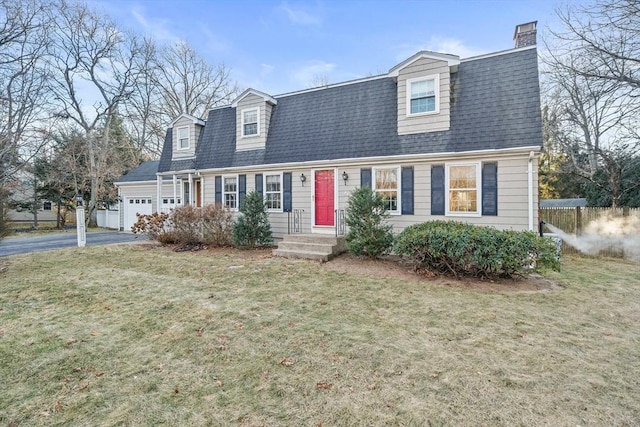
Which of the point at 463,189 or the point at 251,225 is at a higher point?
the point at 463,189

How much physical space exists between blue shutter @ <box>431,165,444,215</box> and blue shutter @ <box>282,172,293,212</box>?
4.70m

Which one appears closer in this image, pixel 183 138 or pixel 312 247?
pixel 312 247

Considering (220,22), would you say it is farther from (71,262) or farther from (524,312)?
(524,312)

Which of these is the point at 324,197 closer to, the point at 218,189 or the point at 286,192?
the point at 286,192

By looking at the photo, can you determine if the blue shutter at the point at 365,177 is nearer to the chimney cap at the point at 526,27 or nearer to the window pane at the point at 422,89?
the window pane at the point at 422,89

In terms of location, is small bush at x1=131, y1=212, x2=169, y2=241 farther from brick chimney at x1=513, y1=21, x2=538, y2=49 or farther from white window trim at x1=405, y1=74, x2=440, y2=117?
brick chimney at x1=513, y1=21, x2=538, y2=49

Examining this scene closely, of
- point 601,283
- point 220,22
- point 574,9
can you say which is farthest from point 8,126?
point 574,9

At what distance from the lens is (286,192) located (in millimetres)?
10828

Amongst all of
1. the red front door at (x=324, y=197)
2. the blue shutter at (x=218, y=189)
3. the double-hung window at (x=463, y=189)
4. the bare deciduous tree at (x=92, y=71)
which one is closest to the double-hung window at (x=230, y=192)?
the blue shutter at (x=218, y=189)

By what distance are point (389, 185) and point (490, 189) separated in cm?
268

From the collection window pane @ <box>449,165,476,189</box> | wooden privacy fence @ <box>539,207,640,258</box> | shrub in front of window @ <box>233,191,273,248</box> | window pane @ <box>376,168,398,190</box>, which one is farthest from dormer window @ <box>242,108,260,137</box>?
wooden privacy fence @ <box>539,207,640,258</box>

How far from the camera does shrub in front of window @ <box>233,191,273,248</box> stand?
1015 centimetres

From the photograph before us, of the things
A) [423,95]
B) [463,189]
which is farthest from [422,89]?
[463,189]

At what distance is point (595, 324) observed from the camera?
421cm
